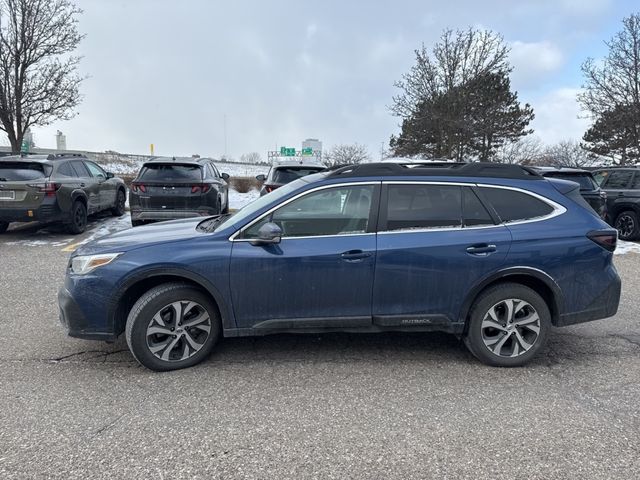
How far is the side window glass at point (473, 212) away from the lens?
12.7ft

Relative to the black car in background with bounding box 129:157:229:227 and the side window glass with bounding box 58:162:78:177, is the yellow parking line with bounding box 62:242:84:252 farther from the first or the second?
the side window glass with bounding box 58:162:78:177

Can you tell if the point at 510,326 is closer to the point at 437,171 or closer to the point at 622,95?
the point at 437,171

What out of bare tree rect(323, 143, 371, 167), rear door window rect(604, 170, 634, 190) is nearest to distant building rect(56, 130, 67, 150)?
bare tree rect(323, 143, 371, 167)

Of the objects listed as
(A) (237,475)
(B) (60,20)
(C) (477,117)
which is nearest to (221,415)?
(A) (237,475)

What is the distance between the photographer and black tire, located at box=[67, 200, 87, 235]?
9.62 m

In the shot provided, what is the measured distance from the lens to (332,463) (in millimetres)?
2600

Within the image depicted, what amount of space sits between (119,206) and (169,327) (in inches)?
407

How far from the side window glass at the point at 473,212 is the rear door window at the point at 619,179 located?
8659mm

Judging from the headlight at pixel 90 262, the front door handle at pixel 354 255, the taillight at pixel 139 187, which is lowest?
the headlight at pixel 90 262

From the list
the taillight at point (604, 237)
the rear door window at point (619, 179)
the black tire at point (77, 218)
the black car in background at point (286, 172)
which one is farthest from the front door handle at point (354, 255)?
the rear door window at point (619, 179)

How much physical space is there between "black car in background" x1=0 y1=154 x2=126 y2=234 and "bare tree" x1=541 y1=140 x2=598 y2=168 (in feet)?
107

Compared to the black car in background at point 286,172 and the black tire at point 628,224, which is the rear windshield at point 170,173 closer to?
the black car in background at point 286,172

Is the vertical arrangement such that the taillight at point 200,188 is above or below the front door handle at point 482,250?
above

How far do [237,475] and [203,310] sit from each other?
1.49 metres
